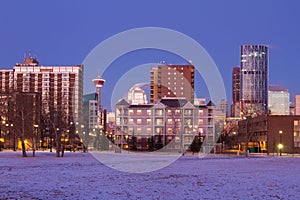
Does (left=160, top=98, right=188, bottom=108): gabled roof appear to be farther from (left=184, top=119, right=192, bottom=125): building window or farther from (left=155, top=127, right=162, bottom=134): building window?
(left=155, top=127, right=162, bottom=134): building window

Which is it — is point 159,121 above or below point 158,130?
A: above

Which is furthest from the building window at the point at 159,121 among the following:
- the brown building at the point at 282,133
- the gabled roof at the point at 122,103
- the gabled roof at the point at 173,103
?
the brown building at the point at 282,133

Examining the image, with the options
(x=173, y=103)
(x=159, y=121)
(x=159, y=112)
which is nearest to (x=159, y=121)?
(x=159, y=121)

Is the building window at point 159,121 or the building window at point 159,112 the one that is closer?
the building window at point 159,121

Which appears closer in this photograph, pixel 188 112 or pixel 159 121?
pixel 188 112

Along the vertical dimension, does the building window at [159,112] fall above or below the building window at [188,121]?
above

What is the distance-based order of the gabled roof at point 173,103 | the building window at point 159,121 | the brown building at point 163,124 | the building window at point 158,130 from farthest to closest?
1. the gabled roof at point 173,103
2. the building window at point 159,121
3. the building window at point 158,130
4. the brown building at point 163,124

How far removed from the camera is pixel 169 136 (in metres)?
121

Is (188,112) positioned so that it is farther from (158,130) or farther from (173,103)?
(158,130)

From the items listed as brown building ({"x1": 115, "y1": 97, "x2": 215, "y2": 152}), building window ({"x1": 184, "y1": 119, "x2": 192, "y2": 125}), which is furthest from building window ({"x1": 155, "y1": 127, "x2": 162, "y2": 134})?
building window ({"x1": 184, "y1": 119, "x2": 192, "y2": 125})

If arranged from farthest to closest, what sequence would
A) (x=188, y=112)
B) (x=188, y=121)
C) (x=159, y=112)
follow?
1. (x=159, y=112)
2. (x=188, y=112)
3. (x=188, y=121)

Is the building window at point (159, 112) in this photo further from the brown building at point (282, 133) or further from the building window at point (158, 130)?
the brown building at point (282, 133)

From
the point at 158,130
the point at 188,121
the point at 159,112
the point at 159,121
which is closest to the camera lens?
the point at 188,121

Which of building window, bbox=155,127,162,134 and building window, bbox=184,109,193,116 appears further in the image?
building window, bbox=155,127,162,134
